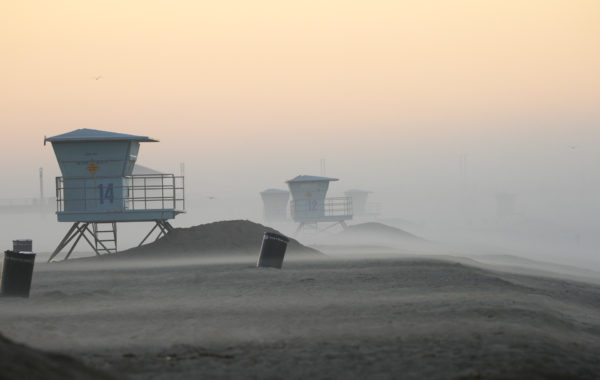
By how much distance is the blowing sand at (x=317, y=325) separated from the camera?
28.1 feet

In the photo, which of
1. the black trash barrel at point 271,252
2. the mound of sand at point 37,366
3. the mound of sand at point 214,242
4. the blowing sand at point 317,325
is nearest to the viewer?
the mound of sand at point 37,366

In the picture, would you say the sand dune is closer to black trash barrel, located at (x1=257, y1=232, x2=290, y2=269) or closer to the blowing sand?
black trash barrel, located at (x1=257, y1=232, x2=290, y2=269)

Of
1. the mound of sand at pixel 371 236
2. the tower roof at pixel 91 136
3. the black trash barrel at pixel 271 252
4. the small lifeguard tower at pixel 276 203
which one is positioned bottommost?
the mound of sand at pixel 371 236

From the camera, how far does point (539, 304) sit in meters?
14.0

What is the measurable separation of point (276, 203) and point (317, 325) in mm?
58557

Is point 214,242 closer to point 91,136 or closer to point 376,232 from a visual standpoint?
point 91,136

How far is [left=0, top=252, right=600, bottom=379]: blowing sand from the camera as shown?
8.58m

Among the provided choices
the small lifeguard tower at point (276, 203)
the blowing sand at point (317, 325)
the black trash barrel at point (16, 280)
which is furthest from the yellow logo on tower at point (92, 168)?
the small lifeguard tower at point (276, 203)

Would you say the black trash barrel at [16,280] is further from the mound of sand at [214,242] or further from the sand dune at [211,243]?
the mound of sand at [214,242]

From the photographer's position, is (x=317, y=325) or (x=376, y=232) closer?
(x=317, y=325)

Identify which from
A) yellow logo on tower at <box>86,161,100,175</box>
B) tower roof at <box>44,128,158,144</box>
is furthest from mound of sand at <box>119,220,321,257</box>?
tower roof at <box>44,128,158,144</box>

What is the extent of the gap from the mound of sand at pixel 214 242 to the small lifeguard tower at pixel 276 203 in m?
34.9

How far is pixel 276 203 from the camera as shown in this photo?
7000 centimetres

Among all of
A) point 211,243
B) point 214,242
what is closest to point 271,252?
point 211,243
